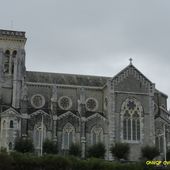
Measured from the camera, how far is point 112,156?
79.1 meters

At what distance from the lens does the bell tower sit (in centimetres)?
8475

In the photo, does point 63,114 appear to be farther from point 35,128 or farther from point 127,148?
point 127,148

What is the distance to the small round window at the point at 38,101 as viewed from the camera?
87688 mm

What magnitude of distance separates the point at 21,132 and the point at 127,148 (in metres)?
18.4

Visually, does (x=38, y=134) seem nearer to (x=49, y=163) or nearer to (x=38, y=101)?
(x=38, y=101)

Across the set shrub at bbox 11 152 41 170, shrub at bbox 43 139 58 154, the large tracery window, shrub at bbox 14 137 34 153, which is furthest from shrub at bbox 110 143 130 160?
shrub at bbox 11 152 41 170

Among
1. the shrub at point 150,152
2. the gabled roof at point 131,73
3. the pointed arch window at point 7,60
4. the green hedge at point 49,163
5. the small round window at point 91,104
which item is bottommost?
the green hedge at point 49,163

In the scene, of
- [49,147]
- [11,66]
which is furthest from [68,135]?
[11,66]

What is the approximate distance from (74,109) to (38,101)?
6.88 metres

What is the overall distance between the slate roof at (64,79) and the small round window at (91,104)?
11.5 ft

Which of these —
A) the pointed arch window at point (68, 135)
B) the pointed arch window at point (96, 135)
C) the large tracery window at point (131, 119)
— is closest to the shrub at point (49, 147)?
the pointed arch window at point (68, 135)

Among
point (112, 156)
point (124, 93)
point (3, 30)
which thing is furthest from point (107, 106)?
point (3, 30)

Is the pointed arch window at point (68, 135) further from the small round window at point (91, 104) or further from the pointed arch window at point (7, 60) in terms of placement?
the pointed arch window at point (7, 60)

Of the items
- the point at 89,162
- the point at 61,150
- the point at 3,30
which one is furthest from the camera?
the point at 3,30
